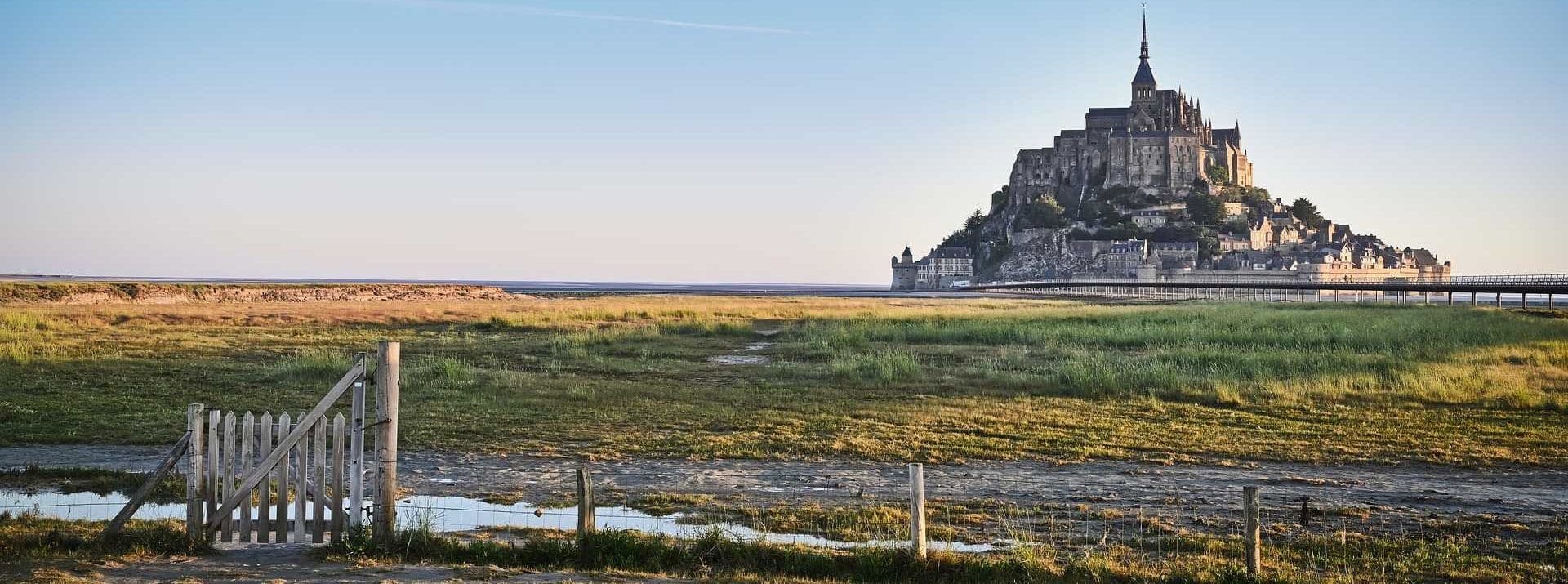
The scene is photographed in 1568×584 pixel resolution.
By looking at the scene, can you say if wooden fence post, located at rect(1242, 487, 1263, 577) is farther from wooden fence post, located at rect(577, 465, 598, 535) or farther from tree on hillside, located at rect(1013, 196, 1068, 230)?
tree on hillside, located at rect(1013, 196, 1068, 230)

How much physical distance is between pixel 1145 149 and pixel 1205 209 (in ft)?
47.1

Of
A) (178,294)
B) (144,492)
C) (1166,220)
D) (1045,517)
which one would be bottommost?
(1045,517)

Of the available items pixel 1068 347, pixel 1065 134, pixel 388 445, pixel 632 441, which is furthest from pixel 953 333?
pixel 1065 134

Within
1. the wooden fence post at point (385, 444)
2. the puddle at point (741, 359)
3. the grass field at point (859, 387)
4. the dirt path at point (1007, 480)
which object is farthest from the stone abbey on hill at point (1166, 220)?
the wooden fence post at point (385, 444)

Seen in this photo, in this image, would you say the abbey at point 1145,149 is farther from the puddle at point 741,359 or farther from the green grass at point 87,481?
the green grass at point 87,481

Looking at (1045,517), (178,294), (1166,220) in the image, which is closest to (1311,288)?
(1166,220)

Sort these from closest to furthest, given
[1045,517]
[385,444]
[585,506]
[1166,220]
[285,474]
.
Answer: [285,474]
[385,444]
[585,506]
[1045,517]
[1166,220]

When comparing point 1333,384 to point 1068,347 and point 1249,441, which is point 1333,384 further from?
point 1068,347

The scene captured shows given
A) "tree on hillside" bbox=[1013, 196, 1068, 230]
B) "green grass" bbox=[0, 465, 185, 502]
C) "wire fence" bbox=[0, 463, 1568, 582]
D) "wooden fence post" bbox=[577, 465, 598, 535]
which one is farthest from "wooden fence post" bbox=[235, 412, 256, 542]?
"tree on hillside" bbox=[1013, 196, 1068, 230]

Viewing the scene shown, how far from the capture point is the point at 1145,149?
610 ft

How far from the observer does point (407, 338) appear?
37844mm

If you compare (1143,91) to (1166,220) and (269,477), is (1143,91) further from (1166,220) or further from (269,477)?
(269,477)

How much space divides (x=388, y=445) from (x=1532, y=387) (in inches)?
958

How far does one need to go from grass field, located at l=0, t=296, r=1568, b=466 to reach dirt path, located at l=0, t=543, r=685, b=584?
6.74 meters
